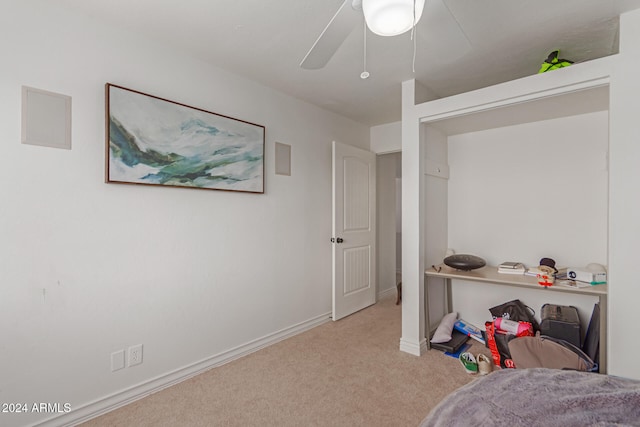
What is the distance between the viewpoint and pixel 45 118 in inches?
64.4

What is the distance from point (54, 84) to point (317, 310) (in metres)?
2.75

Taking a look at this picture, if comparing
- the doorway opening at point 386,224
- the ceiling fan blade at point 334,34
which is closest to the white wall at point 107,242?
the ceiling fan blade at point 334,34

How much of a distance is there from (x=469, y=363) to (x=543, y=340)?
52cm

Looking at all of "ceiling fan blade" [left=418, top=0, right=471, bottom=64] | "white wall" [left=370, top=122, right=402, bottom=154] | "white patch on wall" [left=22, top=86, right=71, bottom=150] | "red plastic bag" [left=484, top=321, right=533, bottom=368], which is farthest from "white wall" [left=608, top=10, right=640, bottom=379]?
"white patch on wall" [left=22, top=86, right=71, bottom=150]

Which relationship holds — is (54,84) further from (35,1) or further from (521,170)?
(521,170)

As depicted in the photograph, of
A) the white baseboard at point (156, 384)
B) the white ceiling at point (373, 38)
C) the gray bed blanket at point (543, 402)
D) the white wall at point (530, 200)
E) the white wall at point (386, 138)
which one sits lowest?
the white baseboard at point (156, 384)

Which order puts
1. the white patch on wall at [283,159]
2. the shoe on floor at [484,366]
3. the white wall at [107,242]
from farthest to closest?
the white patch on wall at [283,159] → the shoe on floor at [484,366] → the white wall at [107,242]

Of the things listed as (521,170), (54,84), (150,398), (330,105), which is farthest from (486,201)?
(54,84)

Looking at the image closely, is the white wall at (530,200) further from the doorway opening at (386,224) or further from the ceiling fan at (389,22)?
the ceiling fan at (389,22)

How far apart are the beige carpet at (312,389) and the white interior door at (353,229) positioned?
2.31 ft

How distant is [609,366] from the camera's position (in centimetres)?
179

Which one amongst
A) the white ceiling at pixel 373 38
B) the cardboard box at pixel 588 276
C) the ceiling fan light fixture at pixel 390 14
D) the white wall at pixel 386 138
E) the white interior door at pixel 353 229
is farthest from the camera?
the white wall at pixel 386 138

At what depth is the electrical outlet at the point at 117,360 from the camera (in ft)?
6.13

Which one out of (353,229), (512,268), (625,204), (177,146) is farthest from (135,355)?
(625,204)
